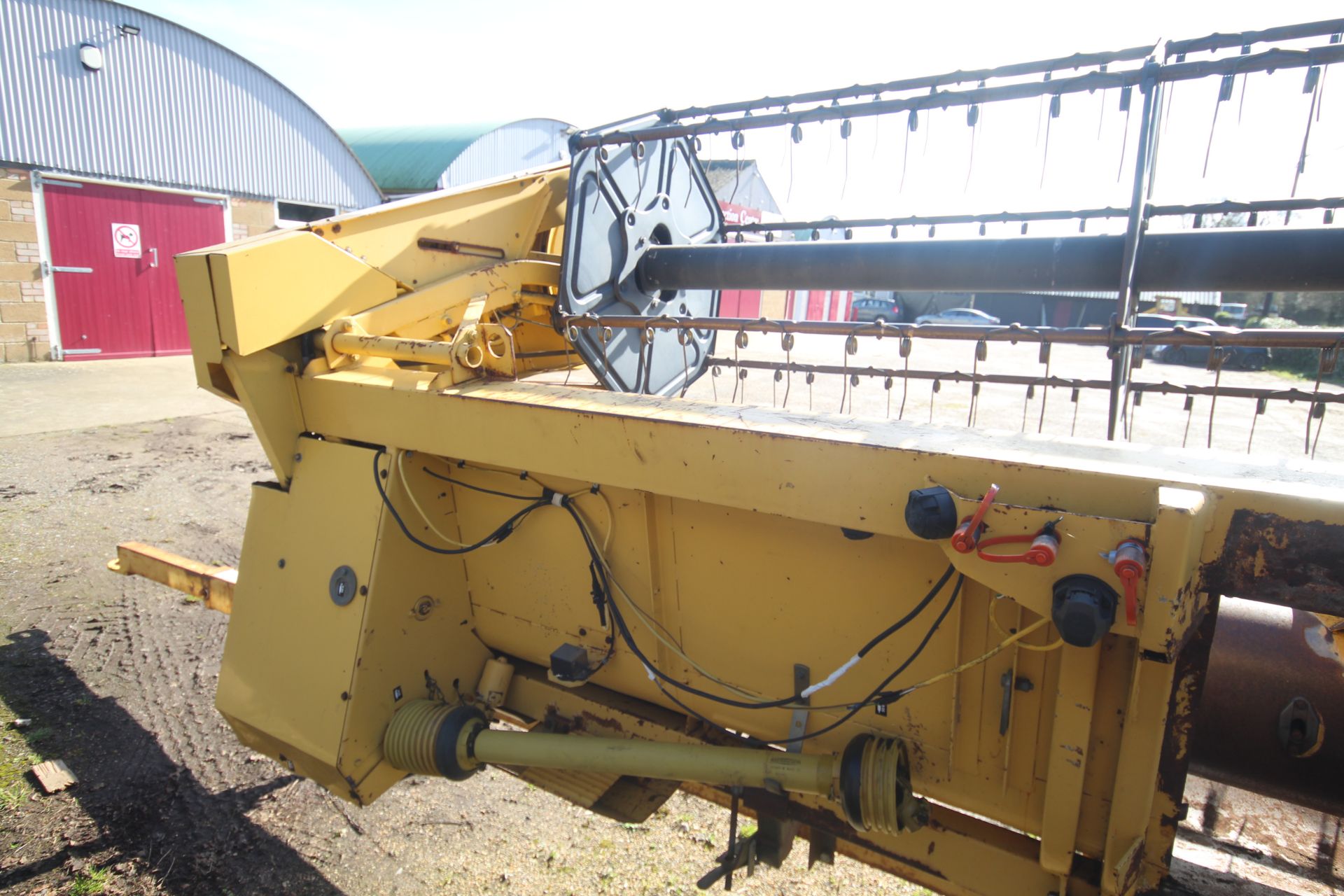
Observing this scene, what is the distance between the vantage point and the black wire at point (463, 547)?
1.99m

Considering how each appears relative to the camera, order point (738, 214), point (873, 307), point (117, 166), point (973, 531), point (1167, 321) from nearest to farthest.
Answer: point (973, 531)
point (738, 214)
point (117, 166)
point (1167, 321)
point (873, 307)

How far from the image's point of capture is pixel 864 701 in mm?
1618

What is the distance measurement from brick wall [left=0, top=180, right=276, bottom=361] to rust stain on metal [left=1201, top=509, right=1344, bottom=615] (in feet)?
33.2

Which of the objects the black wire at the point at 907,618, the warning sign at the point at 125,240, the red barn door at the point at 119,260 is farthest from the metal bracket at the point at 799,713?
the warning sign at the point at 125,240

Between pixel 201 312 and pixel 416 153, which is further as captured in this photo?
pixel 416 153

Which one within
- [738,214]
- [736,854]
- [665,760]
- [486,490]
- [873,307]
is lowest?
[736,854]

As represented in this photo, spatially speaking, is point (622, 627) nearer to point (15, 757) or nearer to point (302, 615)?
point (302, 615)

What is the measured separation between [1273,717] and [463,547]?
184 centimetres

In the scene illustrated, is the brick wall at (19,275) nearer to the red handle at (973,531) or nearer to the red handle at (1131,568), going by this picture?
the red handle at (973,531)

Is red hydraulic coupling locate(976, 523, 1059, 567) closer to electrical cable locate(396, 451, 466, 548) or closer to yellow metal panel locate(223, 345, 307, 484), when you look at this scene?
electrical cable locate(396, 451, 466, 548)

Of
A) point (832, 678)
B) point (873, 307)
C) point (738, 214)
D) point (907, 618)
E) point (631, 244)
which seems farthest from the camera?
point (873, 307)

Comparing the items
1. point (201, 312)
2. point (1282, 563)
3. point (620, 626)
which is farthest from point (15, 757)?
point (1282, 563)

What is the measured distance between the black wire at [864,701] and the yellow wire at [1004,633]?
0.07 meters

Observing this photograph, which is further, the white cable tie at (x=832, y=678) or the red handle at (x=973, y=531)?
the white cable tie at (x=832, y=678)
